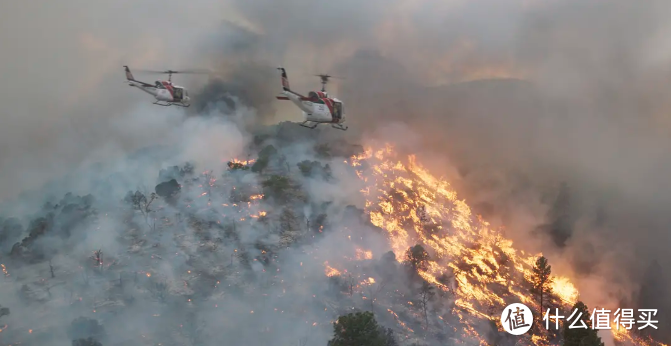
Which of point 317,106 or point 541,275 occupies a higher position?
point 317,106

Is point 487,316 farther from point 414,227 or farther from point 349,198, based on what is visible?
point 349,198

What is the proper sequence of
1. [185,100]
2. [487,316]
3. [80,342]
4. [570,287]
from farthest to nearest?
[570,287]
[487,316]
[185,100]
[80,342]

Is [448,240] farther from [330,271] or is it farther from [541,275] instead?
[330,271]

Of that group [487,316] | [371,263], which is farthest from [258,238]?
[487,316]

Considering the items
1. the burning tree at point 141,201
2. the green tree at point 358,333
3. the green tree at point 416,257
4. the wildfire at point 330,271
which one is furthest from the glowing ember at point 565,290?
the burning tree at point 141,201

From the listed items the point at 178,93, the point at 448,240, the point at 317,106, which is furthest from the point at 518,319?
the point at 178,93

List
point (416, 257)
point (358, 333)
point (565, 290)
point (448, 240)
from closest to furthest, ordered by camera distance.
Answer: point (358, 333) < point (416, 257) < point (448, 240) < point (565, 290)

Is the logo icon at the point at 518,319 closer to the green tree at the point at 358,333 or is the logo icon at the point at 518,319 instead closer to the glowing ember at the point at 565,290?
the glowing ember at the point at 565,290
